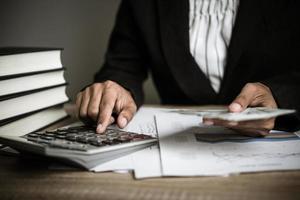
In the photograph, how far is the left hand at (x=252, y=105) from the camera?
1.35 ft

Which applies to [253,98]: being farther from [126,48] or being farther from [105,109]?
[126,48]

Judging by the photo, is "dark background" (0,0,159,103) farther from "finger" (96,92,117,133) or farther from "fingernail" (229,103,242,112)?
"fingernail" (229,103,242,112)

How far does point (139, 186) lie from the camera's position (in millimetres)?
338

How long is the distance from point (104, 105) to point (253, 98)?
0.75 ft

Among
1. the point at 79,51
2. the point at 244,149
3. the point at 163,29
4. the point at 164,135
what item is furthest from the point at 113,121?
the point at 79,51

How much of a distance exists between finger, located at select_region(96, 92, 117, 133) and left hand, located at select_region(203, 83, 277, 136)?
0.49 feet

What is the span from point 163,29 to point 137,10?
0.34ft

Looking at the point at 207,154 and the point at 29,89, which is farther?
the point at 29,89

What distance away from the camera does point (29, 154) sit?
406mm

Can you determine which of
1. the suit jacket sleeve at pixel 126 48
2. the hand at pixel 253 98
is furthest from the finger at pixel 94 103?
the suit jacket sleeve at pixel 126 48

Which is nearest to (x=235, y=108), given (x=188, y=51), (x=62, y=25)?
(x=188, y=51)

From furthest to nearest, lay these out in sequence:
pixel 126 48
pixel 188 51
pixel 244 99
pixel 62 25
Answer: pixel 62 25
pixel 126 48
pixel 188 51
pixel 244 99

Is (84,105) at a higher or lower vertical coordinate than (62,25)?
lower

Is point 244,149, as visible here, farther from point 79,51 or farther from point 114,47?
point 79,51
